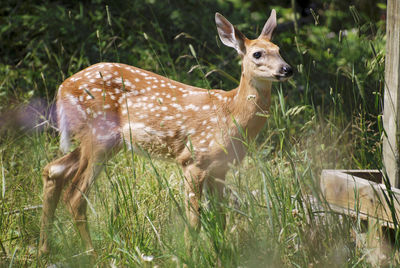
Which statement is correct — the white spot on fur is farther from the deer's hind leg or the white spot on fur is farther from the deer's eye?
the deer's eye

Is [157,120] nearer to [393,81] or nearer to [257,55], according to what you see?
[257,55]

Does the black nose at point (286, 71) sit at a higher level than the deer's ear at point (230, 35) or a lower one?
lower

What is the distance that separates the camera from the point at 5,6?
6617 millimetres

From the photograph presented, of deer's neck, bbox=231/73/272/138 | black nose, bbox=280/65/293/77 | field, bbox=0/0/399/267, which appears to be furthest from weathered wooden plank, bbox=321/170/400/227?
black nose, bbox=280/65/293/77

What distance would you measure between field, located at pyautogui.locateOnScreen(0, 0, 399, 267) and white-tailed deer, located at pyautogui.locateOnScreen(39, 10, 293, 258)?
0.41ft

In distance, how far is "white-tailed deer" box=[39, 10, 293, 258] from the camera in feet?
11.6

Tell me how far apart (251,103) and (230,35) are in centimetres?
47

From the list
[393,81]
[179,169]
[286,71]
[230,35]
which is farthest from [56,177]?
[393,81]

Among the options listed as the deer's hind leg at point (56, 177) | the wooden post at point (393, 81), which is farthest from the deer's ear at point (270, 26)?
the deer's hind leg at point (56, 177)

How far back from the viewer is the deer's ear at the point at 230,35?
11.8 ft

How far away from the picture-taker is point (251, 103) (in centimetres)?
354

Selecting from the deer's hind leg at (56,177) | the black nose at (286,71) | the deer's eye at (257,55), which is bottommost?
the deer's hind leg at (56,177)

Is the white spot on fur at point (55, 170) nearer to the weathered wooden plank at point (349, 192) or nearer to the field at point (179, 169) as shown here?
the field at point (179, 169)

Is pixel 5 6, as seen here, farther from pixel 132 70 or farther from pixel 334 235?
pixel 334 235
